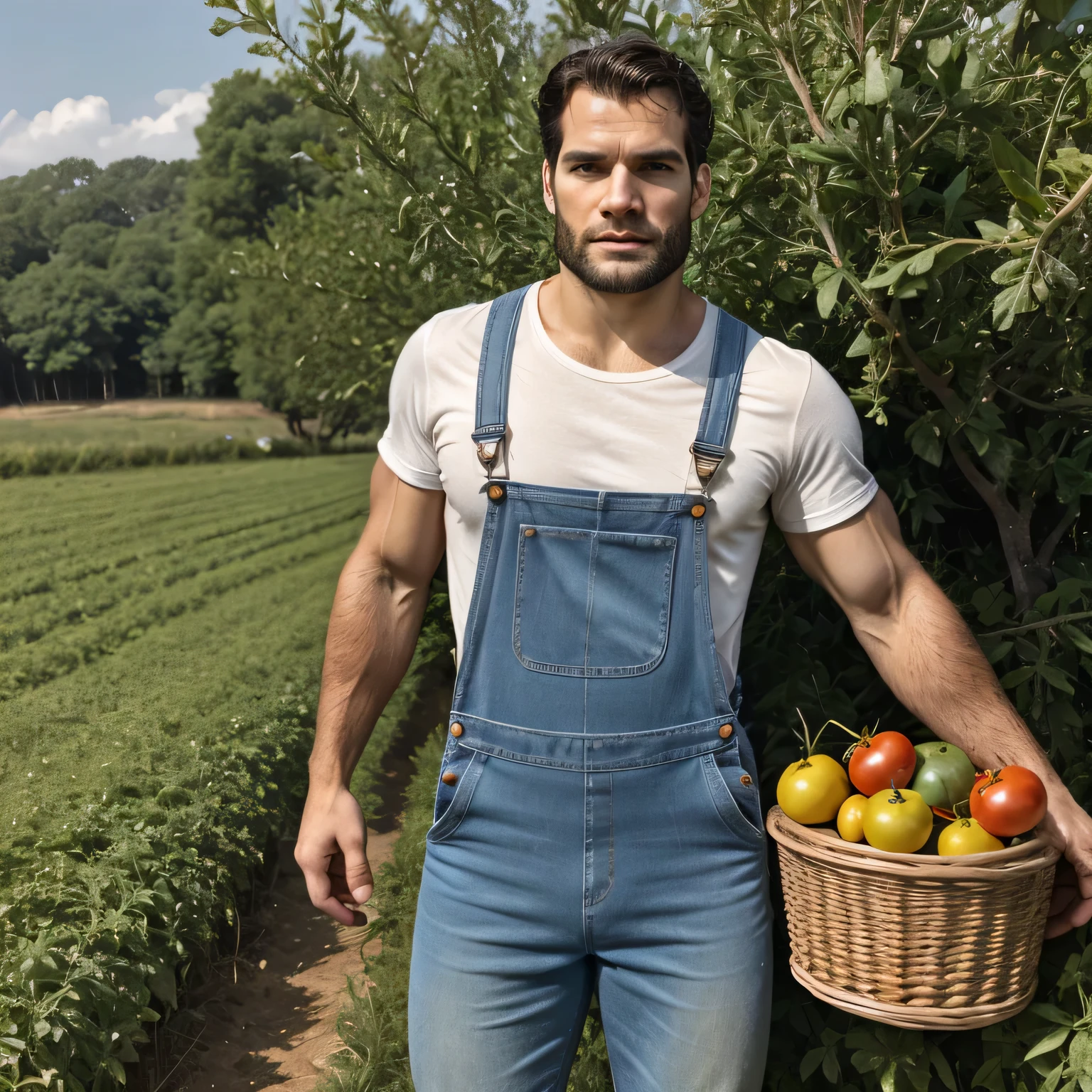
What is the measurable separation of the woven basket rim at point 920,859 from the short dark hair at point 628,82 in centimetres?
97

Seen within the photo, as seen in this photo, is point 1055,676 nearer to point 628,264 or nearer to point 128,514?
point 628,264

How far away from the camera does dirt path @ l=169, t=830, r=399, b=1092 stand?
3.51 meters

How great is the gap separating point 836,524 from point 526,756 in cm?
55

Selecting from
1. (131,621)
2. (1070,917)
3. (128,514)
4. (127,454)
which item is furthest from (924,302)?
(128,514)

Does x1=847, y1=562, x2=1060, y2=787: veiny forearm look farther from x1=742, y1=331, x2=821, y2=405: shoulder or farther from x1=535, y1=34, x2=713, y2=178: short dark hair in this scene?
x1=535, y1=34, x2=713, y2=178: short dark hair

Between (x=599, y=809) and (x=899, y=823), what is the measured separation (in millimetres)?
393

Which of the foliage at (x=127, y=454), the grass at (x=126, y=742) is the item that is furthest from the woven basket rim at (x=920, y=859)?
the foliage at (x=127, y=454)

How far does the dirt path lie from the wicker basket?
2.50m

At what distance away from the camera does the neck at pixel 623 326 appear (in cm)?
157

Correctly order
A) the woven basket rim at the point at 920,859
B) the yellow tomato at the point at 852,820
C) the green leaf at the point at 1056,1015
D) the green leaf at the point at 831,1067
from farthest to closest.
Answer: the green leaf at the point at 831,1067, the green leaf at the point at 1056,1015, the yellow tomato at the point at 852,820, the woven basket rim at the point at 920,859

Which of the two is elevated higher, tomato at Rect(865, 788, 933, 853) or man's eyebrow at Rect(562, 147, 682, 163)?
man's eyebrow at Rect(562, 147, 682, 163)

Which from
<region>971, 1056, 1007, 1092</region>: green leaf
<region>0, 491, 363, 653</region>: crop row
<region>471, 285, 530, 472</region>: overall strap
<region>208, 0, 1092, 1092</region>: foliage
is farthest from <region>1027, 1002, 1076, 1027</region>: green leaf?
<region>0, 491, 363, 653</region>: crop row

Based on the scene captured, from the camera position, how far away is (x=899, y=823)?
1382 mm

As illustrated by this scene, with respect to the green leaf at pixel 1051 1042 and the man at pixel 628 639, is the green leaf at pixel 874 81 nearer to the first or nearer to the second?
the man at pixel 628 639
